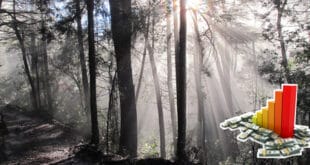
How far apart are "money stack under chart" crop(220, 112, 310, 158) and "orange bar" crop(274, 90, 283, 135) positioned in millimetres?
38

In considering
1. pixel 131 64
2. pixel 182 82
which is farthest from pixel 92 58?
pixel 182 82

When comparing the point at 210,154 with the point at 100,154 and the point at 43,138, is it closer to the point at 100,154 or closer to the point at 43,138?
the point at 43,138

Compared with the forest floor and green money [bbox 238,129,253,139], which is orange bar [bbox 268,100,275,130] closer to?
green money [bbox 238,129,253,139]

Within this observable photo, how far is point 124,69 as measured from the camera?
11.1 metres

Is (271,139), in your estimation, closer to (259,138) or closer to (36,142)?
(259,138)

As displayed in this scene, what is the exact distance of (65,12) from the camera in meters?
11.7

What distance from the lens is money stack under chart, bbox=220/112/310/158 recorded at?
185cm

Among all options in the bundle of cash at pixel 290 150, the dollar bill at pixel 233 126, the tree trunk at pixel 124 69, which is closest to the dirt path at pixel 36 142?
the tree trunk at pixel 124 69

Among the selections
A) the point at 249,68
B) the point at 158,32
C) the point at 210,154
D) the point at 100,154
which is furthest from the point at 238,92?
the point at 100,154

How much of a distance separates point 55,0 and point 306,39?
27.8 ft

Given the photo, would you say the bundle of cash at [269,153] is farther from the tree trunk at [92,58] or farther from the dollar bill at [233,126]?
the tree trunk at [92,58]

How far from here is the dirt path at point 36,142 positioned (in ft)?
32.6

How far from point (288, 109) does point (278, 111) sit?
7cm

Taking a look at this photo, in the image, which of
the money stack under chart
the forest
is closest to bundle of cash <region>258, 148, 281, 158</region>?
the money stack under chart
